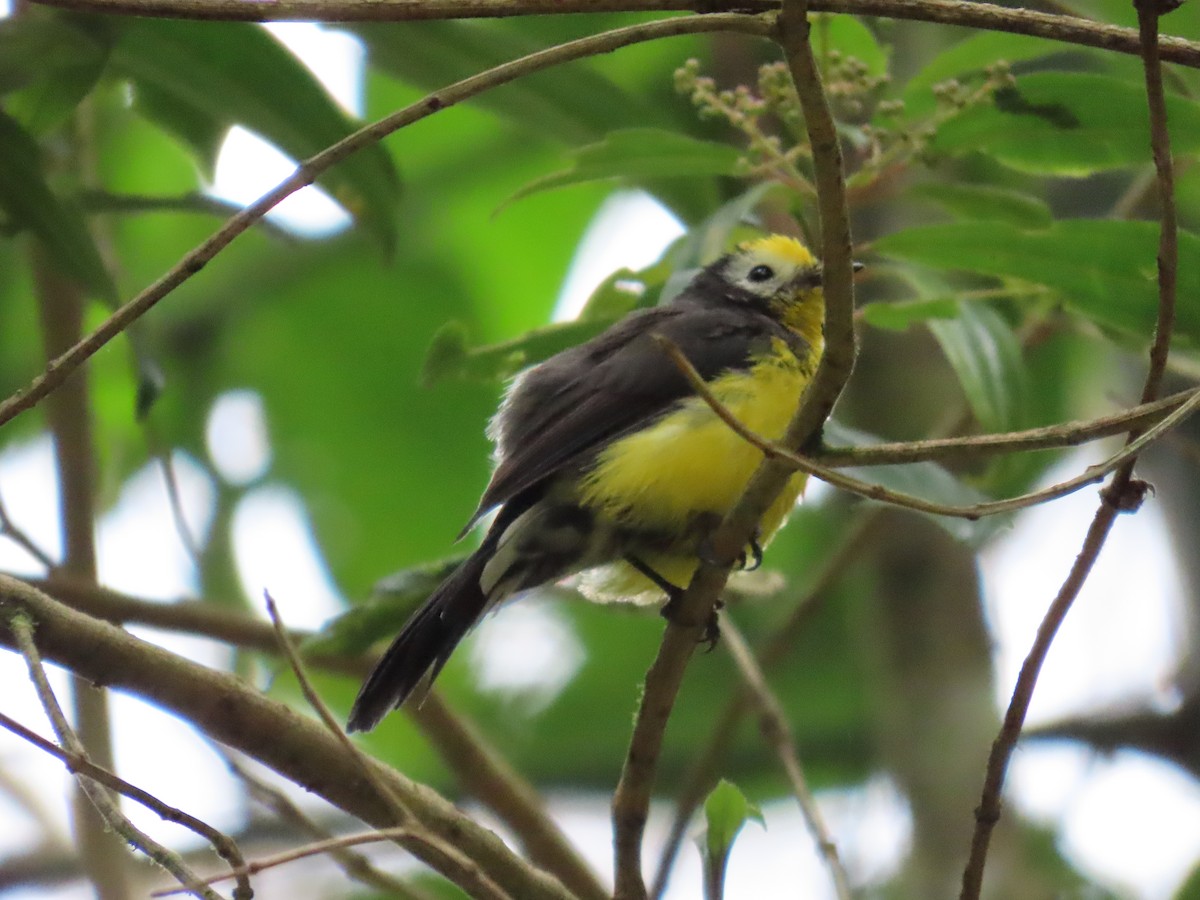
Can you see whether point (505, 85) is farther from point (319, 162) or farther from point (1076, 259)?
point (319, 162)

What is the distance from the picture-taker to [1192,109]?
308cm

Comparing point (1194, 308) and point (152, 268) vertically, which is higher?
point (152, 268)

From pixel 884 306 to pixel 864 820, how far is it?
2516 mm

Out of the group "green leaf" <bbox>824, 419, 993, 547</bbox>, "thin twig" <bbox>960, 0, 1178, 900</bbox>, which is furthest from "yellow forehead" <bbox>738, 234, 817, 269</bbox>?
"thin twig" <bbox>960, 0, 1178, 900</bbox>

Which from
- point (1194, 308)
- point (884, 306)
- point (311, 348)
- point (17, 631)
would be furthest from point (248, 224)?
point (311, 348)

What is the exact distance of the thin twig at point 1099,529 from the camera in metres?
2.23

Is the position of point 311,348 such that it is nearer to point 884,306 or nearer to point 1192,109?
point 884,306

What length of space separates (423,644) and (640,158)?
3.96ft

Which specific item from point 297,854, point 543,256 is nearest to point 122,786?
point 297,854

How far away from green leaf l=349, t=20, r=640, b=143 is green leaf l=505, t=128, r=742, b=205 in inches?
19.3

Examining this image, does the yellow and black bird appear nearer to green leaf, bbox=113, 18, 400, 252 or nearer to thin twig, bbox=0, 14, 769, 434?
green leaf, bbox=113, 18, 400, 252

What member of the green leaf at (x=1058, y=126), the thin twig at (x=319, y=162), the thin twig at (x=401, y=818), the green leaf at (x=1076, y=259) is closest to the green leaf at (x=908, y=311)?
the green leaf at (x=1076, y=259)

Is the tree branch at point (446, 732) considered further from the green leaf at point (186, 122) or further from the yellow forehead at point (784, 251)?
the yellow forehead at point (784, 251)

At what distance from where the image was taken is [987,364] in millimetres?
3611
